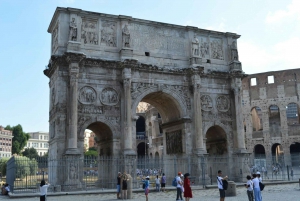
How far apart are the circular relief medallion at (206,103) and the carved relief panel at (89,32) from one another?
8143 mm

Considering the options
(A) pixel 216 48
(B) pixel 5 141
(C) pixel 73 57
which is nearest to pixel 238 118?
(A) pixel 216 48

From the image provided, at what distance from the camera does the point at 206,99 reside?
23531 millimetres

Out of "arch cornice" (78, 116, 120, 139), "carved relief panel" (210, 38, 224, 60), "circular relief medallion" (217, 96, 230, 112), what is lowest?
"arch cornice" (78, 116, 120, 139)

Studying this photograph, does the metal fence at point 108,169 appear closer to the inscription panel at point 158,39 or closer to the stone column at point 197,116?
the stone column at point 197,116

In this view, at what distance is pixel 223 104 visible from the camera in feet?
79.2

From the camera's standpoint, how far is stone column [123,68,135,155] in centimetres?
1976

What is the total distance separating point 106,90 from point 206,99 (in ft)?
23.4

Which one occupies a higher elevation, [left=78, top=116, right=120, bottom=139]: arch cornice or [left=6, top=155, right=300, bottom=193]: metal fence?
[left=78, top=116, right=120, bottom=139]: arch cornice

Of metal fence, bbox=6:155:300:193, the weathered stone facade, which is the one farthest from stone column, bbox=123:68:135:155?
the weathered stone facade

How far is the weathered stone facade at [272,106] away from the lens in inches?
1609

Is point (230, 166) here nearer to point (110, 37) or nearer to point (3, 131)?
point (110, 37)

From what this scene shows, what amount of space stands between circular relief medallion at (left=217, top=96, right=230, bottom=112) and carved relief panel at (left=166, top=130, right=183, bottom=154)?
3.47 meters

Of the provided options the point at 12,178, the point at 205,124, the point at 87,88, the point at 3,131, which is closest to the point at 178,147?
the point at 205,124

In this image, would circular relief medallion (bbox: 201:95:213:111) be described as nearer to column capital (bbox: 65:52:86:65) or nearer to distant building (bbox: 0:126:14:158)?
column capital (bbox: 65:52:86:65)
